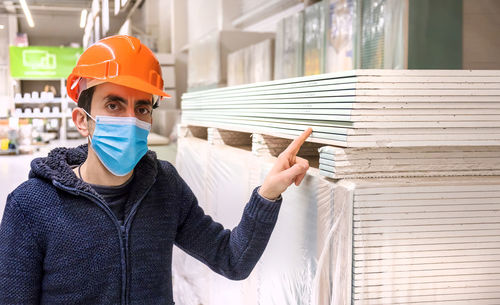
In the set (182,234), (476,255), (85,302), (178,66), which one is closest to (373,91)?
(476,255)

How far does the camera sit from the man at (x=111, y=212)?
1577 mm

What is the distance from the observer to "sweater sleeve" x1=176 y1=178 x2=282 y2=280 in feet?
5.98

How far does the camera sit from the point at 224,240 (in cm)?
194

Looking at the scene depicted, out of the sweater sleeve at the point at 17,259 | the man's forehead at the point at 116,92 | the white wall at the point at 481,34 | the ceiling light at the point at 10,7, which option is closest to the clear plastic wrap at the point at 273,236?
the man's forehead at the point at 116,92

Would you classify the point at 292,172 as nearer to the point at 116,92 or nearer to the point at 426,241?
the point at 426,241

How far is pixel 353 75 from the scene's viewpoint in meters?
1.70

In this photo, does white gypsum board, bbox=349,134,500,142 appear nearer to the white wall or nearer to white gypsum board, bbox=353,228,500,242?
white gypsum board, bbox=353,228,500,242

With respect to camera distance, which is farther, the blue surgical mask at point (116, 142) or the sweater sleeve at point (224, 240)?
the sweater sleeve at point (224, 240)

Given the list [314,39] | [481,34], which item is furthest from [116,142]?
[314,39]

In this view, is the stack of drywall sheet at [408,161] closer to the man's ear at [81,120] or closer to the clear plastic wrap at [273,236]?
the clear plastic wrap at [273,236]

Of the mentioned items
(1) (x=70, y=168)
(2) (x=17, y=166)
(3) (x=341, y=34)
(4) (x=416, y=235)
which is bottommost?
(2) (x=17, y=166)

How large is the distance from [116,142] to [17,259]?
45cm

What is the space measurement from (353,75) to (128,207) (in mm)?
837

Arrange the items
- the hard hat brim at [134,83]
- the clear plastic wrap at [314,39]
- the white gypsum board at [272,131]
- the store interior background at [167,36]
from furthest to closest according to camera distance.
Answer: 1. the clear plastic wrap at [314,39]
2. the store interior background at [167,36]
3. the white gypsum board at [272,131]
4. the hard hat brim at [134,83]
